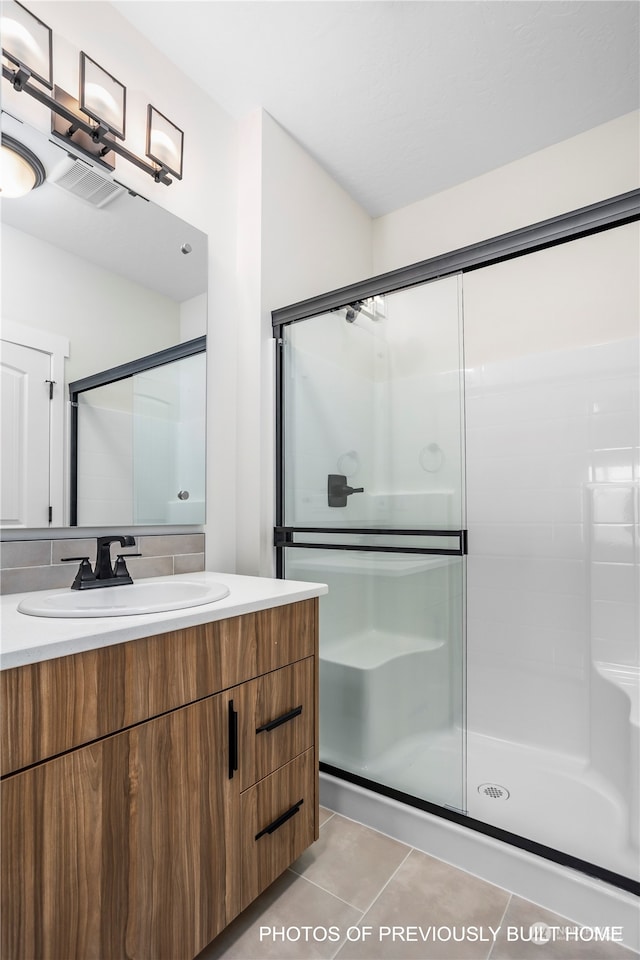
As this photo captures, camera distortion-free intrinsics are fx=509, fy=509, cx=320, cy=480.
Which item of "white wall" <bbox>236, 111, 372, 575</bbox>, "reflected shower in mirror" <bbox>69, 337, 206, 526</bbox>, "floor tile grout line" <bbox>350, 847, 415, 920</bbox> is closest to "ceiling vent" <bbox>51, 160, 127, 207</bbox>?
"reflected shower in mirror" <bbox>69, 337, 206, 526</bbox>

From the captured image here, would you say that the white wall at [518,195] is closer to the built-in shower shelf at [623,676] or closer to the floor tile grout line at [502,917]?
the built-in shower shelf at [623,676]

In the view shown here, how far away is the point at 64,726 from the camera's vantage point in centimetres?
87

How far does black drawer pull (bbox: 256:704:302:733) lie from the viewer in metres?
1.27

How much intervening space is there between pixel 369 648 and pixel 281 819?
683 millimetres

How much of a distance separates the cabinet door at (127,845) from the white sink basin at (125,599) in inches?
8.8

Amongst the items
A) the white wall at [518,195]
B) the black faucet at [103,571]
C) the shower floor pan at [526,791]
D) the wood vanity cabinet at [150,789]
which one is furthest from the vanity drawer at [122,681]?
the white wall at [518,195]

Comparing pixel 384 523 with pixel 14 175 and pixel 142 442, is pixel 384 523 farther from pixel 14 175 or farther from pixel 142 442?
pixel 14 175

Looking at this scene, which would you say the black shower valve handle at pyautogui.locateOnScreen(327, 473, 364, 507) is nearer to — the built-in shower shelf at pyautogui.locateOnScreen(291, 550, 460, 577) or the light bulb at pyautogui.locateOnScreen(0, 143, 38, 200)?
the built-in shower shelf at pyautogui.locateOnScreen(291, 550, 460, 577)

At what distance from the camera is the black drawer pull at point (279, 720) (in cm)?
127

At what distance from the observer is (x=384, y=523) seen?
1.75 m

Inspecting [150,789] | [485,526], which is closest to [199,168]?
[485,526]

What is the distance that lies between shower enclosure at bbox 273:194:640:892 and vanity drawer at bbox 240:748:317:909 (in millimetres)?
378

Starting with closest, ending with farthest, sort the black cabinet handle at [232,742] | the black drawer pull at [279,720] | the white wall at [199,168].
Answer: the black cabinet handle at [232,742], the black drawer pull at [279,720], the white wall at [199,168]

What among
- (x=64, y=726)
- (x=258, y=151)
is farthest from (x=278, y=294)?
(x=64, y=726)
